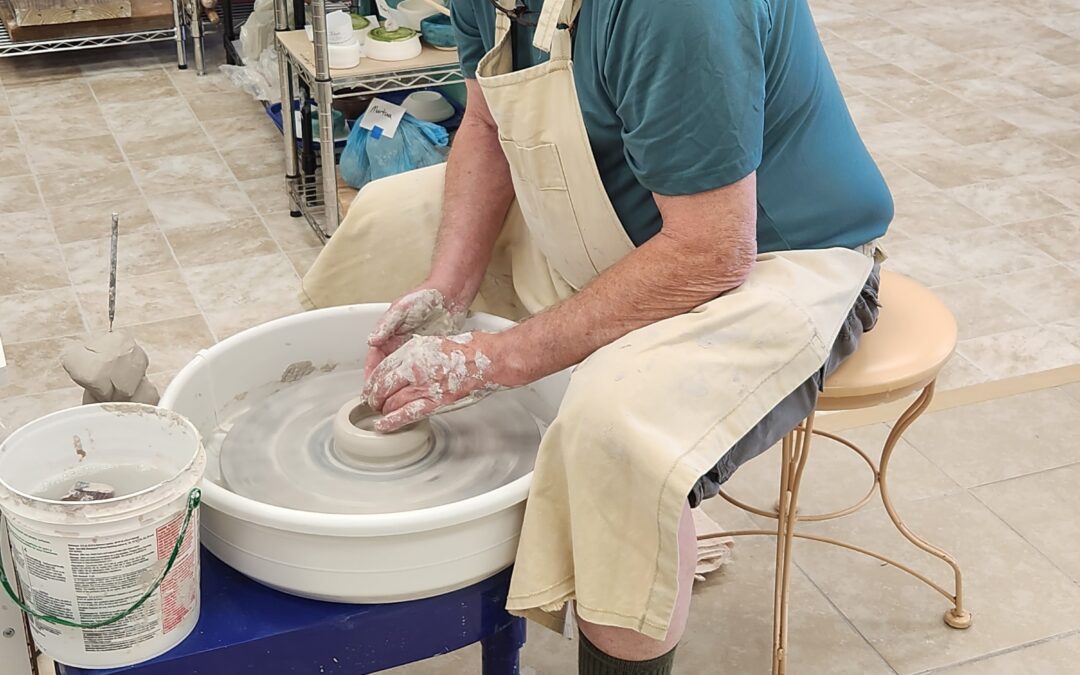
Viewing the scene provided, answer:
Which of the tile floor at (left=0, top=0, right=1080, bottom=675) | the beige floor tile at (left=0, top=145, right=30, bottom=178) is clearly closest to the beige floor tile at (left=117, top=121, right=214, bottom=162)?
the tile floor at (left=0, top=0, right=1080, bottom=675)

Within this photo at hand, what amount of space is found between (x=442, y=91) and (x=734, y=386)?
2.25 metres

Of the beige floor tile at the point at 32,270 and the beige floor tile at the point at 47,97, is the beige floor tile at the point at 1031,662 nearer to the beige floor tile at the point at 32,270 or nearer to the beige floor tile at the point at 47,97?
the beige floor tile at the point at 32,270

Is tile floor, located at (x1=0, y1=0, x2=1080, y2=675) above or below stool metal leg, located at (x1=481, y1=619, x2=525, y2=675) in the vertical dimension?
below

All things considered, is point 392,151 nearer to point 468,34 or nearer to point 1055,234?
point 468,34

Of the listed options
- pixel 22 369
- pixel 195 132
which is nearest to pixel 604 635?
pixel 22 369

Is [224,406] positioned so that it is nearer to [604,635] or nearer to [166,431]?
[166,431]

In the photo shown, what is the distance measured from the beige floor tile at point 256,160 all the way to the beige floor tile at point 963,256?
1.75 metres

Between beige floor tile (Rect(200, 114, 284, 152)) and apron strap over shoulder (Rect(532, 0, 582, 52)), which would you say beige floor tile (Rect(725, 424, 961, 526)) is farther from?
beige floor tile (Rect(200, 114, 284, 152))

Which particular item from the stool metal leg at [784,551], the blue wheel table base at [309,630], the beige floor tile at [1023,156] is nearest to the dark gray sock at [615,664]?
the blue wheel table base at [309,630]

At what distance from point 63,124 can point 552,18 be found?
2.82m

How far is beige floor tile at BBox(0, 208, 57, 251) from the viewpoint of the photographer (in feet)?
10.1

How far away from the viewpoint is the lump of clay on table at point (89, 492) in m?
1.24

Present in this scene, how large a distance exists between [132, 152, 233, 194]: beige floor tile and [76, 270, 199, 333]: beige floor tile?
20.9 inches

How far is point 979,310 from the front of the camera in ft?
9.43
